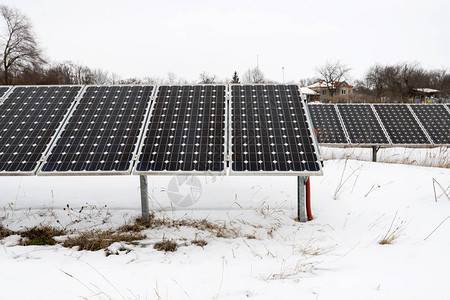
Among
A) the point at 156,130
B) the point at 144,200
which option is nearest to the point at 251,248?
the point at 144,200

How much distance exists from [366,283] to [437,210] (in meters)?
4.00

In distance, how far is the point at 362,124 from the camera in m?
13.1

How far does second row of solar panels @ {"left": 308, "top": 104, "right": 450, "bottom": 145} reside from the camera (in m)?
11.9

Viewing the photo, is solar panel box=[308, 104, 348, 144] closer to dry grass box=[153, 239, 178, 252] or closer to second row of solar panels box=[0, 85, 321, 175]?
second row of solar panels box=[0, 85, 321, 175]

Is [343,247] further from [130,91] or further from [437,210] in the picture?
[130,91]

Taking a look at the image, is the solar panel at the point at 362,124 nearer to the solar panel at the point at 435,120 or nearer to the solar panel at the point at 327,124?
the solar panel at the point at 327,124

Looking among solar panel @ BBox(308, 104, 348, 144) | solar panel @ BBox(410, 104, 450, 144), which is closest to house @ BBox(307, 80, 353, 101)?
solar panel @ BBox(410, 104, 450, 144)

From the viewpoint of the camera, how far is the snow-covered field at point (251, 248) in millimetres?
3553

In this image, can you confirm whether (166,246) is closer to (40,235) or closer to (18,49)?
(40,235)

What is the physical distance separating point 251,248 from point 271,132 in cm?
270

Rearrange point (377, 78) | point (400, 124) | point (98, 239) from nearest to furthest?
point (98, 239), point (400, 124), point (377, 78)

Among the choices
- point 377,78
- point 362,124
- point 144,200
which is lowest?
point 144,200

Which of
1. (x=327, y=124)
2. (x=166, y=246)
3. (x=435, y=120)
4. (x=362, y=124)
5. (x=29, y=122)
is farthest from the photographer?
(x=327, y=124)

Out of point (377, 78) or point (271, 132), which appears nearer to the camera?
point (271, 132)
